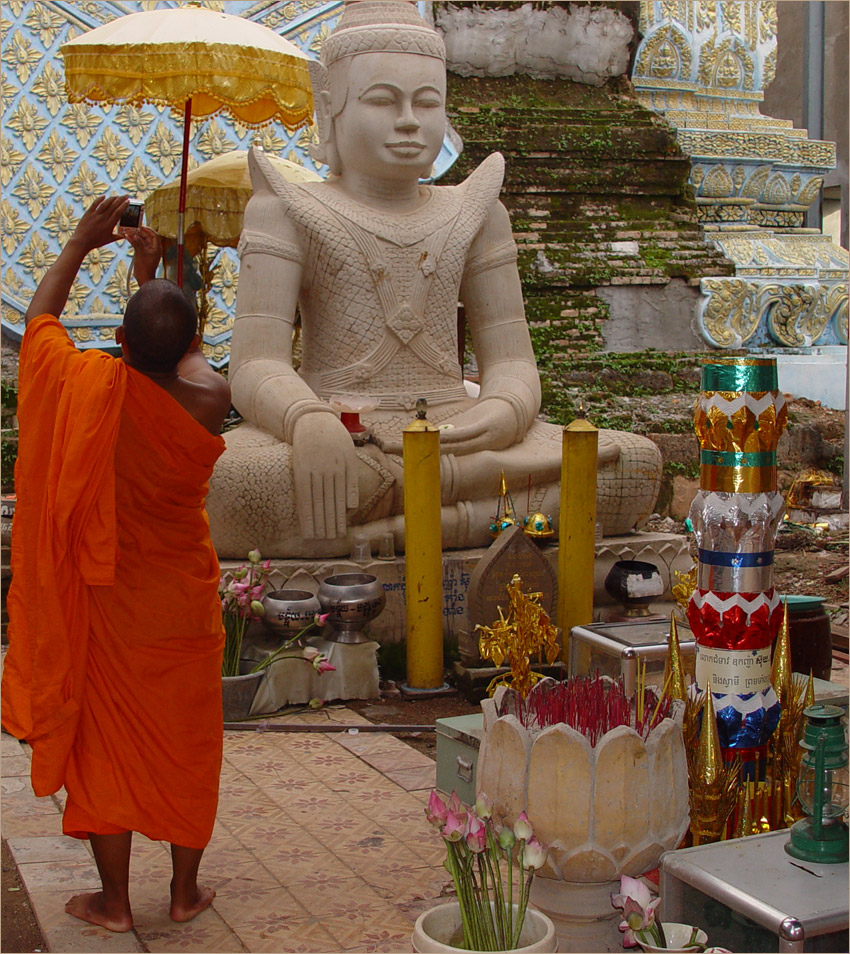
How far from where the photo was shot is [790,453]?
8.45 m

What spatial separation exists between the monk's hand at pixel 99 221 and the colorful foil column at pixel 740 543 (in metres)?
1.37

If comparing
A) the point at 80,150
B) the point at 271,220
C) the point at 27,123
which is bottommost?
the point at 271,220

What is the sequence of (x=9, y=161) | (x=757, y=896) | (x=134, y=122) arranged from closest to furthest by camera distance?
(x=757, y=896) < (x=9, y=161) < (x=134, y=122)

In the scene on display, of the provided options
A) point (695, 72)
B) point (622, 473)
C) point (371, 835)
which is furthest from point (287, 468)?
point (695, 72)

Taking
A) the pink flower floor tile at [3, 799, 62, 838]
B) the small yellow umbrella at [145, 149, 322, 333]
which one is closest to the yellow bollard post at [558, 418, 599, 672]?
the pink flower floor tile at [3, 799, 62, 838]

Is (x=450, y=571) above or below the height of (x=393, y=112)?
below

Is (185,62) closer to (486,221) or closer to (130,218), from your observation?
(486,221)

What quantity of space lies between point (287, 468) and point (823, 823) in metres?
3.00

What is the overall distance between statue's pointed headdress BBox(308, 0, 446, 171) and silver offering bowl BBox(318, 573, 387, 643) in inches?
81.2

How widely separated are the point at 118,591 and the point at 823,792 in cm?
147

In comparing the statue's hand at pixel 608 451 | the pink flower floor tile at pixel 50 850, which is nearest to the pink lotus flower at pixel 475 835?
the pink flower floor tile at pixel 50 850

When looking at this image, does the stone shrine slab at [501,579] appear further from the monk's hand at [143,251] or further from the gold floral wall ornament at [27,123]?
the gold floral wall ornament at [27,123]

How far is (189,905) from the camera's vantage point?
2814 mm

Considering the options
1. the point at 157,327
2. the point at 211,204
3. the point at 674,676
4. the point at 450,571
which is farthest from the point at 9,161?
the point at 674,676
